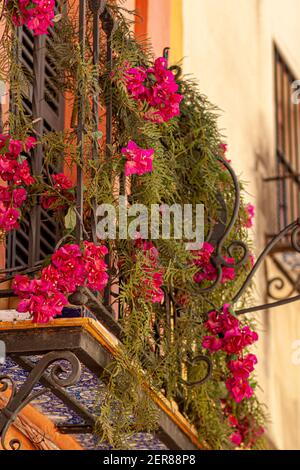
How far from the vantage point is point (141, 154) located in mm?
5840

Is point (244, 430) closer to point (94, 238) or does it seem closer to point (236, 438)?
point (236, 438)

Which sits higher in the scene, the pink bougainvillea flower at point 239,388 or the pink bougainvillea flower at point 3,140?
the pink bougainvillea flower at point 3,140

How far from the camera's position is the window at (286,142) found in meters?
11.0

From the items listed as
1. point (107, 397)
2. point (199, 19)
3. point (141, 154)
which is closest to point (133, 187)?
point (141, 154)

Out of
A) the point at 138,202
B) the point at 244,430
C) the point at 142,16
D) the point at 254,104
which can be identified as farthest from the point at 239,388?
the point at 254,104

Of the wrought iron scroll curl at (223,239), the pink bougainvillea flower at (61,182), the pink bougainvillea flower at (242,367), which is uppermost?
the pink bougainvillea flower at (61,182)

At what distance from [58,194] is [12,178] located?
0.68 feet

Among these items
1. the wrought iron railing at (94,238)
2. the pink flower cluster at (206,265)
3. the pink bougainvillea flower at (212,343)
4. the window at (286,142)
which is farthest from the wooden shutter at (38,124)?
the window at (286,142)

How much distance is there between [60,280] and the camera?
527cm

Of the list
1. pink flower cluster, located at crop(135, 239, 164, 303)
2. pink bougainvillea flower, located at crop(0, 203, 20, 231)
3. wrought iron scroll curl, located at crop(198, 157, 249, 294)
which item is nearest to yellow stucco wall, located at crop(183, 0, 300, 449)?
wrought iron scroll curl, located at crop(198, 157, 249, 294)

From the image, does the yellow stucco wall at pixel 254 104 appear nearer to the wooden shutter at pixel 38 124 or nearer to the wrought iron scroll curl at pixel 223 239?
the wooden shutter at pixel 38 124

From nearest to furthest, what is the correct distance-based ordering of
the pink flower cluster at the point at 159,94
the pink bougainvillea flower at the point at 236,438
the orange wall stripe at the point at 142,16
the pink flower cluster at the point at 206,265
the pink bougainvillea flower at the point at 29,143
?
the pink bougainvillea flower at the point at 29,143
the pink flower cluster at the point at 159,94
the pink flower cluster at the point at 206,265
the pink bougainvillea flower at the point at 236,438
the orange wall stripe at the point at 142,16

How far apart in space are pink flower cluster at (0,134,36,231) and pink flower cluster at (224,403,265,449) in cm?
231

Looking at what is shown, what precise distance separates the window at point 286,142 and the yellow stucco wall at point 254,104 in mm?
141
